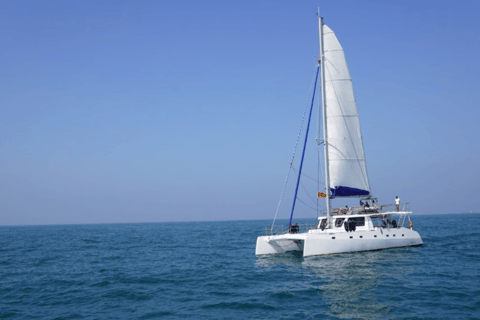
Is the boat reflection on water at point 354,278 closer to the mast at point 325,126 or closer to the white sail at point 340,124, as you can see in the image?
the mast at point 325,126

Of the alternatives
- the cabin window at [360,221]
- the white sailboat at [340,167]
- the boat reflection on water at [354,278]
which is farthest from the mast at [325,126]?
A: the boat reflection on water at [354,278]

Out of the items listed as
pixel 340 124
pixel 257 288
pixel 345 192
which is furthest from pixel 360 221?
pixel 257 288

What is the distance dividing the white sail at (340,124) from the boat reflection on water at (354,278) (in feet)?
17.8

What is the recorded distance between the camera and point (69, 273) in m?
20.8

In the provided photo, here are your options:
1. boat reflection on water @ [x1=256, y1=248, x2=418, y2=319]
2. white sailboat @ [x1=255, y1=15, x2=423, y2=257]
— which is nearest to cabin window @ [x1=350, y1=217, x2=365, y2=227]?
white sailboat @ [x1=255, y1=15, x2=423, y2=257]

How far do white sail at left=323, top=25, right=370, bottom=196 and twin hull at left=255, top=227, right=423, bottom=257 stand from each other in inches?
142

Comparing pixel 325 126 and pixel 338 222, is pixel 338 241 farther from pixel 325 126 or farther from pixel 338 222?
pixel 325 126

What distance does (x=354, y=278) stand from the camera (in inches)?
631

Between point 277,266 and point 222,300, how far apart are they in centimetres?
716

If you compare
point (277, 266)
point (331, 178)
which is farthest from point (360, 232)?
point (277, 266)

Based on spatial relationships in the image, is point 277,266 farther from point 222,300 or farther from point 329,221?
point 222,300

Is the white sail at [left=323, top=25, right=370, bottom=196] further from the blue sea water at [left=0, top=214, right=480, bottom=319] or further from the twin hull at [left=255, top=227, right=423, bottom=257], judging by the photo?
the blue sea water at [left=0, top=214, right=480, bottom=319]

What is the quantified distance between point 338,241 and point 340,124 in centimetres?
830

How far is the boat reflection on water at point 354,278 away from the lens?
1200 centimetres
